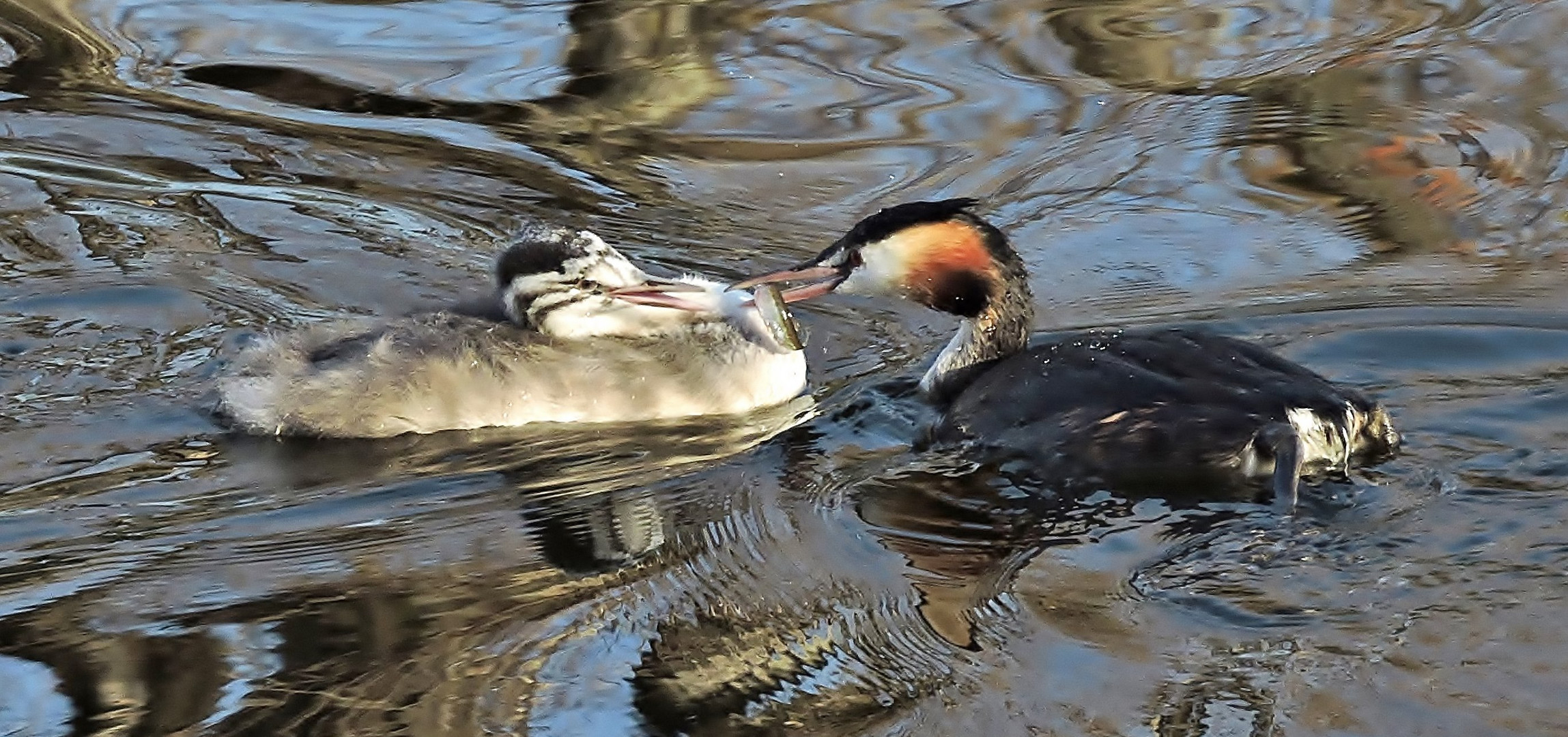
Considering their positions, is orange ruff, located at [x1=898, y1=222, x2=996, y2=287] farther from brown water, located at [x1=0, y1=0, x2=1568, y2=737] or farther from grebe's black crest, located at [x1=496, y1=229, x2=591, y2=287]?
grebe's black crest, located at [x1=496, y1=229, x2=591, y2=287]

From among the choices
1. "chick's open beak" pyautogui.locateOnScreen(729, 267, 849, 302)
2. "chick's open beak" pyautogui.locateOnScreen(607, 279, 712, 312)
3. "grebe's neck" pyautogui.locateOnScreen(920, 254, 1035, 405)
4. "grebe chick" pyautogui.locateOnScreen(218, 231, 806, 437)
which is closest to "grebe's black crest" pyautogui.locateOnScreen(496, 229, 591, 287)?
"grebe chick" pyautogui.locateOnScreen(218, 231, 806, 437)

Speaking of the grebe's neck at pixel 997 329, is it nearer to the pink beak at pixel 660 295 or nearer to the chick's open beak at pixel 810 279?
the chick's open beak at pixel 810 279

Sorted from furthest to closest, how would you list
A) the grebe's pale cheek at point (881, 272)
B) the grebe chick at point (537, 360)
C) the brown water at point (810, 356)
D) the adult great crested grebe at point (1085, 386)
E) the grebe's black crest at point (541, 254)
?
the grebe's pale cheek at point (881, 272) < the grebe's black crest at point (541, 254) < the grebe chick at point (537, 360) < the adult great crested grebe at point (1085, 386) < the brown water at point (810, 356)

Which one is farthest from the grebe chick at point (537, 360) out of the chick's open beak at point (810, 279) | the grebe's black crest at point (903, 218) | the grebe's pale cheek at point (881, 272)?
the grebe's black crest at point (903, 218)

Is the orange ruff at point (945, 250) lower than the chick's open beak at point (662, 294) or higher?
higher

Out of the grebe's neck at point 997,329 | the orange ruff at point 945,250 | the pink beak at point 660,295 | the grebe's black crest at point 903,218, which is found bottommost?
the grebe's neck at point 997,329

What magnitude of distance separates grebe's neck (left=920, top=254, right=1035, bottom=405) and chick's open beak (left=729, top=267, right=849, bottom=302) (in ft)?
1.21

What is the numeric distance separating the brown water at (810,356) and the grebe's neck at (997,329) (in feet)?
0.60

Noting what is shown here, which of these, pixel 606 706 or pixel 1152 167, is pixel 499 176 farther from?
pixel 606 706

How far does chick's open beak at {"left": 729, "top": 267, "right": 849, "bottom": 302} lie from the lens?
6164 millimetres

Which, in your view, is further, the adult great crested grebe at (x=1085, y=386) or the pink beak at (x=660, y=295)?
the pink beak at (x=660, y=295)

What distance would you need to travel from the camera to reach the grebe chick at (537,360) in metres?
5.75

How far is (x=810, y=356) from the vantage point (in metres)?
6.47

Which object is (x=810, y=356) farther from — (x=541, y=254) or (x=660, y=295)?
(x=541, y=254)
